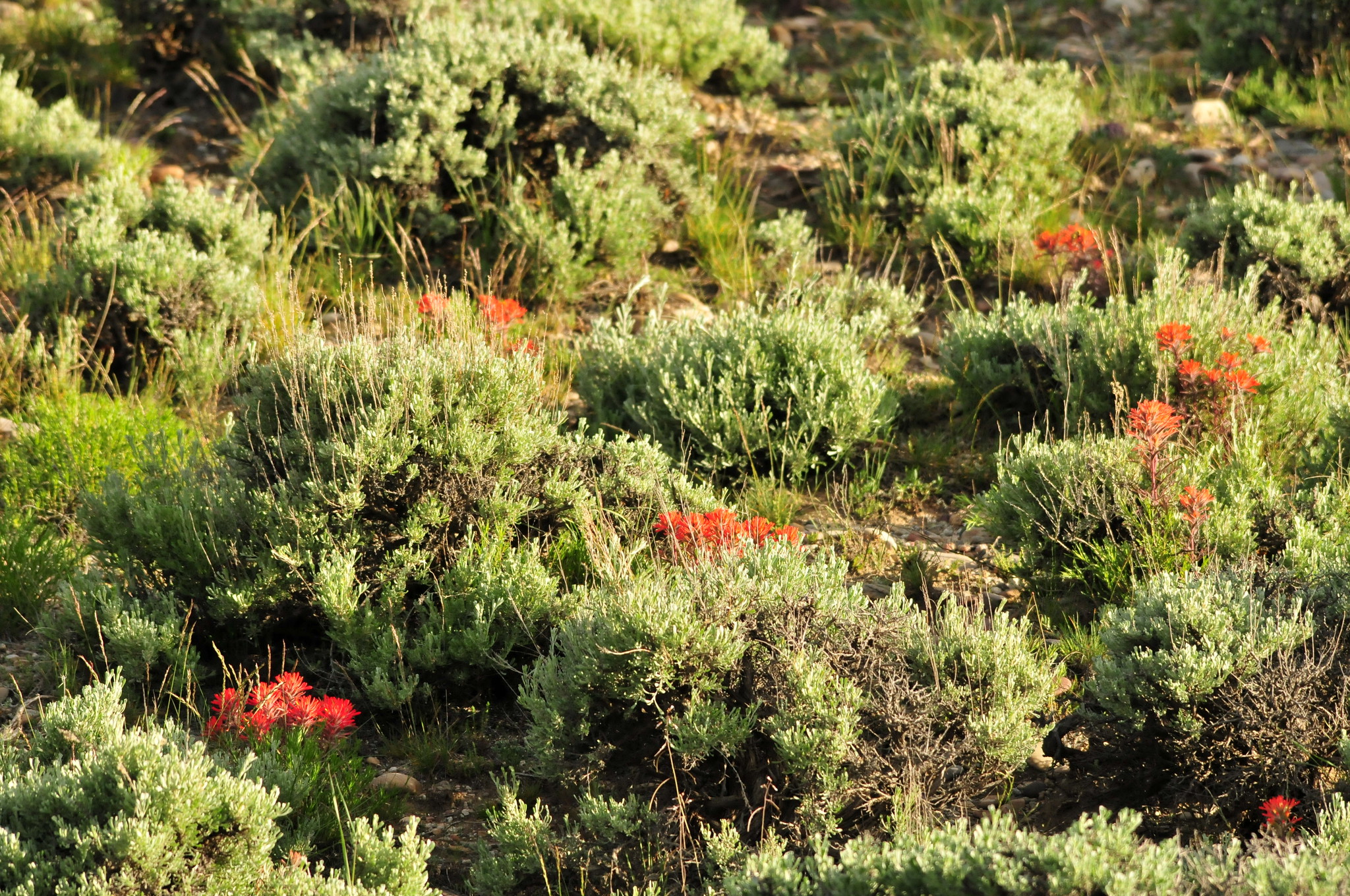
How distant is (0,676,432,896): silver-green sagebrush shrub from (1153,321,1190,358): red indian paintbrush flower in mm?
3207

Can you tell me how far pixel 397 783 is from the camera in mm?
3326

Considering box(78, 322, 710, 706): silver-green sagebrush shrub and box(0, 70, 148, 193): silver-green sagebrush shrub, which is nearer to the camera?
box(78, 322, 710, 706): silver-green sagebrush shrub

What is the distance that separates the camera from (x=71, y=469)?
4.52 meters

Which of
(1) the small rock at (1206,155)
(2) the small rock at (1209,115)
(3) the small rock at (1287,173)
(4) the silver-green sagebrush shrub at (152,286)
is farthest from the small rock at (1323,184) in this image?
(4) the silver-green sagebrush shrub at (152,286)

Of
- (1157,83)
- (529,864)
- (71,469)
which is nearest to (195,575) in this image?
(71,469)

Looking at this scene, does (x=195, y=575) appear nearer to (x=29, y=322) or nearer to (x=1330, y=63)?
(x=29, y=322)

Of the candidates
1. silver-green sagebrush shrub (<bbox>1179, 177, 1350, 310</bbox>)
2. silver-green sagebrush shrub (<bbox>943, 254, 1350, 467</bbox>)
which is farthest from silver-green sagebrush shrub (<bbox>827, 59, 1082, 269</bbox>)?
silver-green sagebrush shrub (<bbox>943, 254, 1350, 467</bbox>)

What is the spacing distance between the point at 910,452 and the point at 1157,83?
4.60 meters

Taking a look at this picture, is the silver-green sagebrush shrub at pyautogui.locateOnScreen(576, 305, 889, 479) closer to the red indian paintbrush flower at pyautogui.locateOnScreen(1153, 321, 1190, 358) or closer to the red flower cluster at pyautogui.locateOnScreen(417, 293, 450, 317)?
the red flower cluster at pyautogui.locateOnScreen(417, 293, 450, 317)

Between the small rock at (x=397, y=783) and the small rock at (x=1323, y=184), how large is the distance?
588cm

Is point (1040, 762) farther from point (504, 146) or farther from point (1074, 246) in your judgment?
point (504, 146)

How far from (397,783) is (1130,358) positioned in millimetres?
3257

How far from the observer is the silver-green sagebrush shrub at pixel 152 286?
5246 millimetres

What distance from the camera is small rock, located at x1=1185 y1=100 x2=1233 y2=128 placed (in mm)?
7453
